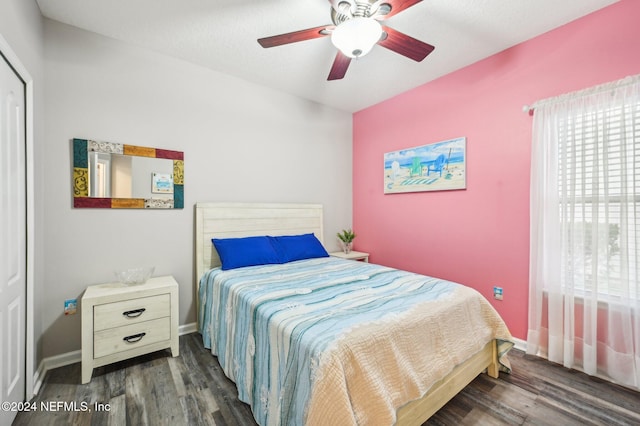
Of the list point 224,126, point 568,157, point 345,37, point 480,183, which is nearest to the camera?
point 345,37

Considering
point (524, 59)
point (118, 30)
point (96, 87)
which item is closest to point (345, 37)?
→ point (524, 59)

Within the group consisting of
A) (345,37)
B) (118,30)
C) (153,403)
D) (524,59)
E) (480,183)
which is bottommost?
(153,403)

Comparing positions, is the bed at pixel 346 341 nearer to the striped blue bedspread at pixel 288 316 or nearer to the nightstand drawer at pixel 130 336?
the striped blue bedspread at pixel 288 316

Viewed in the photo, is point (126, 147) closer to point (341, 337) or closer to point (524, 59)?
point (341, 337)

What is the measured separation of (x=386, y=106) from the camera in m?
3.74

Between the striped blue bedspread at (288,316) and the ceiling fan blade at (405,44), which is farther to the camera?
the ceiling fan blade at (405,44)

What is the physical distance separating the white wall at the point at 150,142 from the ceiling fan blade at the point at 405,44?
182cm

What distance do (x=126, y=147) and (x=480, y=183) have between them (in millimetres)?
3421

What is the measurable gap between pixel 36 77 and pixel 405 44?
2.66 metres

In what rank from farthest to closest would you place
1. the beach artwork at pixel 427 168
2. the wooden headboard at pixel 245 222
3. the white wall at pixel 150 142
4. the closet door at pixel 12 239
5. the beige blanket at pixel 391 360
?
the beach artwork at pixel 427 168
the wooden headboard at pixel 245 222
the white wall at pixel 150 142
the closet door at pixel 12 239
the beige blanket at pixel 391 360

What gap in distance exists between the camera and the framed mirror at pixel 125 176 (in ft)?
7.49

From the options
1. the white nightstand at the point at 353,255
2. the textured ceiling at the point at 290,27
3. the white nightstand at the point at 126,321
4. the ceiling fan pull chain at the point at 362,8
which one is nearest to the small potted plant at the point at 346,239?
the white nightstand at the point at 353,255

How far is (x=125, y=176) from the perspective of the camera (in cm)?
247

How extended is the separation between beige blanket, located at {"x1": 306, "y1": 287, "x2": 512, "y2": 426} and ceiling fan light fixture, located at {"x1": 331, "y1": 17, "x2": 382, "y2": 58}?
1653 mm
